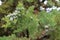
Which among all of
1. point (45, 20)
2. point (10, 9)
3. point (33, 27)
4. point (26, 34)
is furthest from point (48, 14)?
point (10, 9)

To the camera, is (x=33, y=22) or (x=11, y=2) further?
(x=11, y=2)

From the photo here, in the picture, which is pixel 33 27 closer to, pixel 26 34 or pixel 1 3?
pixel 26 34

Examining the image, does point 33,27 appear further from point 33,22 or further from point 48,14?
point 48,14

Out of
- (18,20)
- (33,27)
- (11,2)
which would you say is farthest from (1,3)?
(33,27)

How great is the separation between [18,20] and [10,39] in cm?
19

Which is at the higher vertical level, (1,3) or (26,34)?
(1,3)

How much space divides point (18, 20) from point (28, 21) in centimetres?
10

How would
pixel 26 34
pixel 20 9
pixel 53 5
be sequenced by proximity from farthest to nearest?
1. pixel 53 5
2. pixel 26 34
3. pixel 20 9

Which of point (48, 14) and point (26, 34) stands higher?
point (48, 14)

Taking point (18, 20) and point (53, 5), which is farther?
point (53, 5)

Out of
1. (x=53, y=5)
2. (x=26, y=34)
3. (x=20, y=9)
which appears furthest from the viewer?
(x=53, y=5)

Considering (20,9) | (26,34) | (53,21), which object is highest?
(20,9)

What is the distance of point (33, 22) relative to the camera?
5.85 ft

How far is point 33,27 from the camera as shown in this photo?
1.79 meters
